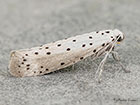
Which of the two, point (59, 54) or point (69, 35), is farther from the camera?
point (69, 35)

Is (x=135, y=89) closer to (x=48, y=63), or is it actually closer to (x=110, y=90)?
(x=110, y=90)

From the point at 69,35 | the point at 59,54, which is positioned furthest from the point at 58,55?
the point at 69,35

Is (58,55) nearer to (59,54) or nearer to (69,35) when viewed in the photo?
(59,54)

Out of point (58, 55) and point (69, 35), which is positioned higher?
point (69, 35)

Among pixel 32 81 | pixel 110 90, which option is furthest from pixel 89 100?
pixel 32 81

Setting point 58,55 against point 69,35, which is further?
point 69,35
